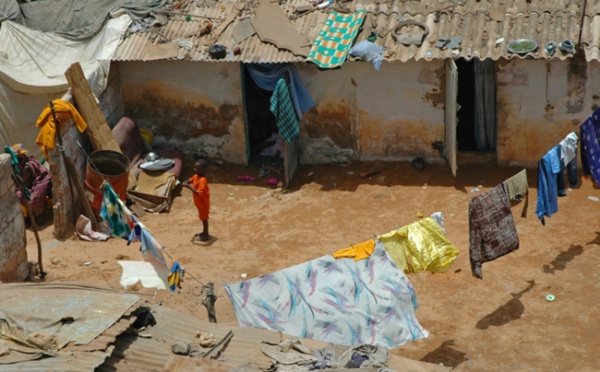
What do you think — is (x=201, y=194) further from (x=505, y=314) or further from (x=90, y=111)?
(x=505, y=314)

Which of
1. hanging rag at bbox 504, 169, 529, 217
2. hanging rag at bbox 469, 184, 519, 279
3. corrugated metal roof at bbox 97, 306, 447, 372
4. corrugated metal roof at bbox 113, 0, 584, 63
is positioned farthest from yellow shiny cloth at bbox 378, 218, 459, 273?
corrugated metal roof at bbox 113, 0, 584, 63

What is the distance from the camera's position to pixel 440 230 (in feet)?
32.9

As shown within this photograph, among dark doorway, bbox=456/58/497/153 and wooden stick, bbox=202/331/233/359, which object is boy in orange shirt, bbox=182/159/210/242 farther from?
dark doorway, bbox=456/58/497/153

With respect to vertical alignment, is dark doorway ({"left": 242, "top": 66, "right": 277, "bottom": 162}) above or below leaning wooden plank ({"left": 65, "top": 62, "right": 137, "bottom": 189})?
below

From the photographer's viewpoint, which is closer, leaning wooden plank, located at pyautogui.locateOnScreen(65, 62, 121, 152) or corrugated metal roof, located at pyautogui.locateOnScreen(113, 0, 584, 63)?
leaning wooden plank, located at pyautogui.locateOnScreen(65, 62, 121, 152)

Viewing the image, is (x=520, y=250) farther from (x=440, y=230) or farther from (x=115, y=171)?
(x=115, y=171)

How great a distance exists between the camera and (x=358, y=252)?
9.73 meters

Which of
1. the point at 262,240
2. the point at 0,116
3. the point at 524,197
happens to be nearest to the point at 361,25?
the point at 262,240

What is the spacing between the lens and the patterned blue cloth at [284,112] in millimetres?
13984

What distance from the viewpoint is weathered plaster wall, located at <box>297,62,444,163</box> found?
46.4ft

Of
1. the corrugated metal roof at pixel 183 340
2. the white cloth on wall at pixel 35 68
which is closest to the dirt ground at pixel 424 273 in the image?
the white cloth on wall at pixel 35 68

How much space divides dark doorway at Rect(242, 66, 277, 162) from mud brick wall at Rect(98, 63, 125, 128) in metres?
2.10

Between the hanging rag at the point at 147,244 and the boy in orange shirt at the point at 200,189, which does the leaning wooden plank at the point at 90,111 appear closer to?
the boy in orange shirt at the point at 200,189

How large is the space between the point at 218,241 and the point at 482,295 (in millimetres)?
3895
